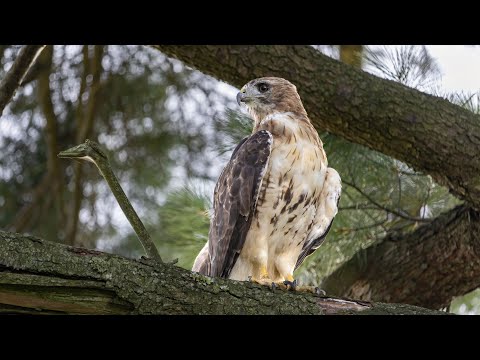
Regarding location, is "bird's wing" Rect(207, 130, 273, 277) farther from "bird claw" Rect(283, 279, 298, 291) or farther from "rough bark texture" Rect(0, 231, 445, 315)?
"rough bark texture" Rect(0, 231, 445, 315)

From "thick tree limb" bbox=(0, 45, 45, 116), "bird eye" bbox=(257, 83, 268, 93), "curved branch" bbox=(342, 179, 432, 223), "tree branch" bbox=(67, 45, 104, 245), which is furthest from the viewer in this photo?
"tree branch" bbox=(67, 45, 104, 245)

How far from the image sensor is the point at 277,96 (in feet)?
14.3

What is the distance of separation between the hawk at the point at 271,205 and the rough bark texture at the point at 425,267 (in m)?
1.03

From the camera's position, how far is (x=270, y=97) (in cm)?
437

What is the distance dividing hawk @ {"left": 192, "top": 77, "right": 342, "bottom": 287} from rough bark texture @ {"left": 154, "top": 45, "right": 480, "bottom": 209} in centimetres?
53

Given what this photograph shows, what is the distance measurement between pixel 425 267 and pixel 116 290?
2.81 meters

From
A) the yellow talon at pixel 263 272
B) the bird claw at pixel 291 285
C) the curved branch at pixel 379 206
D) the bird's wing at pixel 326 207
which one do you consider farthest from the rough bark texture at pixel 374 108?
the bird claw at pixel 291 285

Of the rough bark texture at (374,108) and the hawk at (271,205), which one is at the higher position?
the rough bark texture at (374,108)

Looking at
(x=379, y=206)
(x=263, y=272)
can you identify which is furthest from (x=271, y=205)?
(x=379, y=206)

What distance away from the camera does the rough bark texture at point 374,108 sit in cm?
454

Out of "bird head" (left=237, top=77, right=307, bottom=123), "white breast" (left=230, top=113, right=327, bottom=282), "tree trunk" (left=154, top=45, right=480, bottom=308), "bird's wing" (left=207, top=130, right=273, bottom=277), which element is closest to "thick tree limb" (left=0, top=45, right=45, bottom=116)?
"tree trunk" (left=154, top=45, right=480, bottom=308)

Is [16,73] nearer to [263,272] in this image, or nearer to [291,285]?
[263,272]

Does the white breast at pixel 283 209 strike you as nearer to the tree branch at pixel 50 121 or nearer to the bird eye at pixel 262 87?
the bird eye at pixel 262 87

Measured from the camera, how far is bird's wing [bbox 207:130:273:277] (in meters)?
3.86
